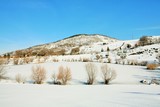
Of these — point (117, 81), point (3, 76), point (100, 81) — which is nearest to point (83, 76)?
point (100, 81)

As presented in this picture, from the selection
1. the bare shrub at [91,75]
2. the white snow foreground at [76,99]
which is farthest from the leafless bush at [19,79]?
the white snow foreground at [76,99]

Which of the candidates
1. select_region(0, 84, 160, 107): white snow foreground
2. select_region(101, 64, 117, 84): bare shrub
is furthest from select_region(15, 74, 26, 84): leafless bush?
A: select_region(0, 84, 160, 107): white snow foreground

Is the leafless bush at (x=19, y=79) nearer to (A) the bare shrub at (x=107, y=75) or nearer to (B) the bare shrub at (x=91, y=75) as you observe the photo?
(B) the bare shrub at (x=91, y=75)

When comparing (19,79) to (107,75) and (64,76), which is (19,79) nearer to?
(64,76)

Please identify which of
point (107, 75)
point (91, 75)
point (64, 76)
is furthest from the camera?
point (107, 75)

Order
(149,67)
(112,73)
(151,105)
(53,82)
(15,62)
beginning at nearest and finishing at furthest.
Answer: (151,105)
(53,82)
(112,73)
(149,67)
(15,62)

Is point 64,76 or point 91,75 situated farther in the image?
point 91,75

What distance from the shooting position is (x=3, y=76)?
37812 mm

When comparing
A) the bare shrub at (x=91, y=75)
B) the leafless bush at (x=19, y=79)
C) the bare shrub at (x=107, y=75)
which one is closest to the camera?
the leafless bush at (x=19, y=79)

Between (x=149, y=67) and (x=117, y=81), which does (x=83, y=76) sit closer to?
(x=117, y=81)

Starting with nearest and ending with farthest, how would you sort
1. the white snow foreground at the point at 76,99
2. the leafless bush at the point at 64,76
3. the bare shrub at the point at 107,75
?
the white snow foreground at the point at 76,99 → the leafless bush at the point at 64,76 → the bare shrub at the point at 107,75

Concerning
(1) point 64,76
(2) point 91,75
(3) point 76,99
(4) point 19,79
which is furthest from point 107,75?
(3) point 76,99

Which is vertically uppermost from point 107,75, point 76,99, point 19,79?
point 107,75

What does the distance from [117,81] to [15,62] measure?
124 feet
